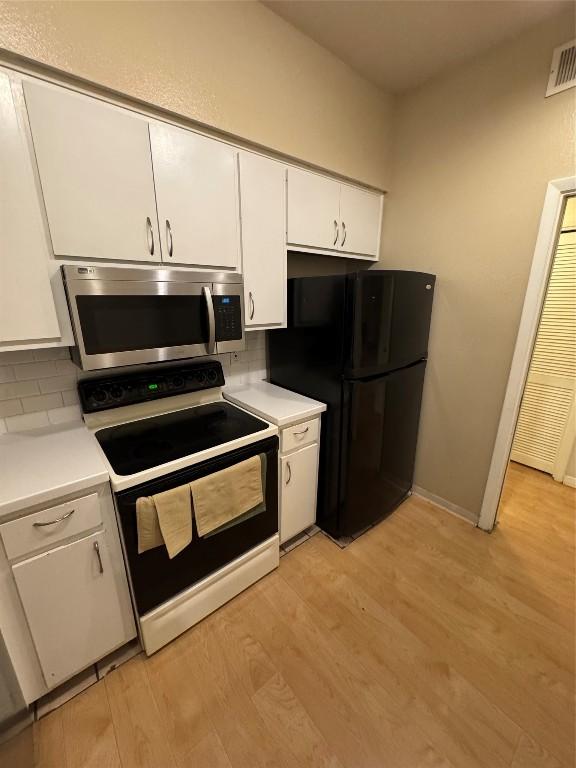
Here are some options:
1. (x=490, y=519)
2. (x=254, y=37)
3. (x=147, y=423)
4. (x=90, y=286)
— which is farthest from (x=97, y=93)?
(x=490, y=519)

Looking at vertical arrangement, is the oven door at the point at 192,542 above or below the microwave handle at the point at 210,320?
below

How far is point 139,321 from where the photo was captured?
1.31 meters

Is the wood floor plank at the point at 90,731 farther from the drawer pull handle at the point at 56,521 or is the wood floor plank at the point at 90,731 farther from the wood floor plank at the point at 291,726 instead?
the drawer pull handle at the point at 56,521

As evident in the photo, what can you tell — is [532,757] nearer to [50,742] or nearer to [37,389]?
[50,742]

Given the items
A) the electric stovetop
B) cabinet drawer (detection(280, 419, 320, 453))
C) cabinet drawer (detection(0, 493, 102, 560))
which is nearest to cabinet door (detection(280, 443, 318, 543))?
cabinet drawer (detection(280, 419, 320, 453))

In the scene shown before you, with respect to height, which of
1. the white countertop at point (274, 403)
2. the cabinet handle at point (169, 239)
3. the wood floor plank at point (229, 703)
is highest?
the cabinet handle at point (169, 239)

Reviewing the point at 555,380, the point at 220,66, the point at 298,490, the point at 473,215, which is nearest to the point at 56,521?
the point at 298,490

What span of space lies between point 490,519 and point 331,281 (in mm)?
1865

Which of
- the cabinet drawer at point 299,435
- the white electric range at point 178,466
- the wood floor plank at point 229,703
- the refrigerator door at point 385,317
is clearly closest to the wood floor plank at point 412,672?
the white electric range at point 178,466

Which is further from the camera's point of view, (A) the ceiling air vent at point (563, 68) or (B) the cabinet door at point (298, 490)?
(B) the cabinet door at point (298, 490)

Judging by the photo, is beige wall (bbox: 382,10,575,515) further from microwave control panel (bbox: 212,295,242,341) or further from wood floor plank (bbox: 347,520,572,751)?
microwave control panel (bbox: 212,295,242,341)

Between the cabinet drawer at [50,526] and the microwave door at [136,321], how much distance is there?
1.65 ft

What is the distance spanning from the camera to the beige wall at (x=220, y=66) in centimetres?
103

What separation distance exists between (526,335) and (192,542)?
79.8 inches
